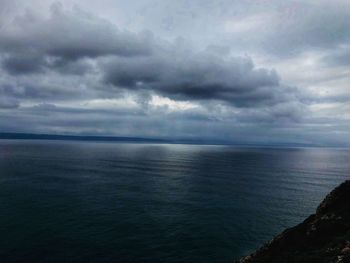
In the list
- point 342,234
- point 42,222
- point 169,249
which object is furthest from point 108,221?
point 342,234

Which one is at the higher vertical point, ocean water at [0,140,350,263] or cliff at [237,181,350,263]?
cliff at [237,181,350,263]

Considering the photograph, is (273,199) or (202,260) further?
(273,199)

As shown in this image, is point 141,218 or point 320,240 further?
point 141,218

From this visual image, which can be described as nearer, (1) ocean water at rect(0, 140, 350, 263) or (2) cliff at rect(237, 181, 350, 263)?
(2) cliff at rect(237, 181, 350, 263)

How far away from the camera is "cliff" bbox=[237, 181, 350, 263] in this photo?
3330 centimetres

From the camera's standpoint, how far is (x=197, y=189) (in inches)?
4739

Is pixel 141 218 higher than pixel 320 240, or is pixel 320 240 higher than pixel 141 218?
pixel 320 240

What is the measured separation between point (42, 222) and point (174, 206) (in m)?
37.4

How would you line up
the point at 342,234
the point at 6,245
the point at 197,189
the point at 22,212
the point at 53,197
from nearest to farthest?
the point at 342,234
the point at 6,245
the point at 22,212
the point at 53,197
the point at 197,189

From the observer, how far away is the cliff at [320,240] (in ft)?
109

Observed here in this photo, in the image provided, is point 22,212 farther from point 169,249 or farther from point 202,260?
point 202,260

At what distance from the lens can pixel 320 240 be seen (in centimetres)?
4025

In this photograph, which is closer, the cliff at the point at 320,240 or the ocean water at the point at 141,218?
the cliff at the point at 320,240

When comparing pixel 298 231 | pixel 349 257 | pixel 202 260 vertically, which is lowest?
pixel 202 260
